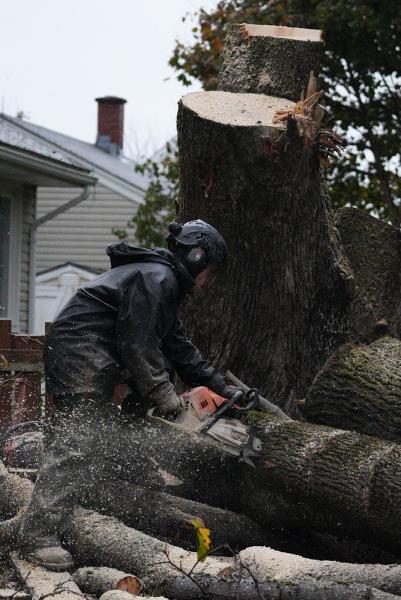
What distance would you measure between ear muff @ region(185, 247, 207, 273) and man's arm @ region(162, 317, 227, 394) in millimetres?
469

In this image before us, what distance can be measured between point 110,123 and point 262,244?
98.9ft

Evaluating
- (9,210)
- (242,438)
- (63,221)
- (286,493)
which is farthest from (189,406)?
(63,221)

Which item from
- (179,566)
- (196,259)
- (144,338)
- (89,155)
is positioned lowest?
(179,566)

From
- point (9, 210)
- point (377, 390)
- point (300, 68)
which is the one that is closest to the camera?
point (377, 390)

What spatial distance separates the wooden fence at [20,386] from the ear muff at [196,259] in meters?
2.89

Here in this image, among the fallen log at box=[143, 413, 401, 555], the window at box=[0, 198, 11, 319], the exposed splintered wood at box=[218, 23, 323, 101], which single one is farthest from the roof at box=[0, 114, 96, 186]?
the fallen log at box=[143, 413, 401, 555]

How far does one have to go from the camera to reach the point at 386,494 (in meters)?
5.34

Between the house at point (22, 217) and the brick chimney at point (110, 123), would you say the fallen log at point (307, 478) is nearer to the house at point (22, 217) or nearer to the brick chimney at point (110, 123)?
the house at point (22, 217)

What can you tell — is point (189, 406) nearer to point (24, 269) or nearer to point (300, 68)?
point (300, 68)

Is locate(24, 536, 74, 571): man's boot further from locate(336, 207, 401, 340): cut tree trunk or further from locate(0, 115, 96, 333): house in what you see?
locate(0, 115, 96, 333): house

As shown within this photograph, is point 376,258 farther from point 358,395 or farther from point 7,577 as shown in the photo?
point 7,577

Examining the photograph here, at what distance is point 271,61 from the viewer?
758 cm

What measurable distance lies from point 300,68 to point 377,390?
8.09ft

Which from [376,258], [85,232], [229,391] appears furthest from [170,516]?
[85,232]
